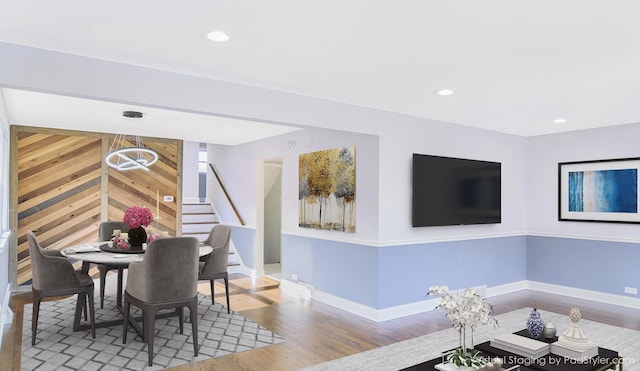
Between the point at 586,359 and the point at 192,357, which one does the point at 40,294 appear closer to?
the point at 192,357

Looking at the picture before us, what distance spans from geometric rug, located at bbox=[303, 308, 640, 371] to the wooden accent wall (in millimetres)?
4892

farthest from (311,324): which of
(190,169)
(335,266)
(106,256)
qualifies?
(190,169)

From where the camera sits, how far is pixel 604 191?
5.65 meters

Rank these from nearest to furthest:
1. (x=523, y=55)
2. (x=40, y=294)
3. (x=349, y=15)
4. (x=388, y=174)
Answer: (x=349, y=15) → (x=523, y=55) → (x=40, y=294) → (x=388, y=174)

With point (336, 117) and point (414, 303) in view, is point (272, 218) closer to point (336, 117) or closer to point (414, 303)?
point (414, 303)

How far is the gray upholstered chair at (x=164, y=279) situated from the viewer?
11.4 ft

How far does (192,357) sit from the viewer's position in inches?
140

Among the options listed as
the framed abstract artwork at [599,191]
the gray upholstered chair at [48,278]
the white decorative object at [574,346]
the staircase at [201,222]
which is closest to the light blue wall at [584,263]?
the framed abstract artwork at [599,191]

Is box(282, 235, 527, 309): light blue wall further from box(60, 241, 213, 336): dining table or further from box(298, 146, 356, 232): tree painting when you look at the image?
box(60, 241, 213, 336): dining table

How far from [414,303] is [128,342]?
306cm

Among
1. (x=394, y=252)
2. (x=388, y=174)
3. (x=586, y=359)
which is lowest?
(x=586, y=359)

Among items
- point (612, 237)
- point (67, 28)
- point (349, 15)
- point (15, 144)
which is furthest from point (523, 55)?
point (15, 144)

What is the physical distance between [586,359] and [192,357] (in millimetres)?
2882

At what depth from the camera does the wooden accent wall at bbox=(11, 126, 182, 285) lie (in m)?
6.10
